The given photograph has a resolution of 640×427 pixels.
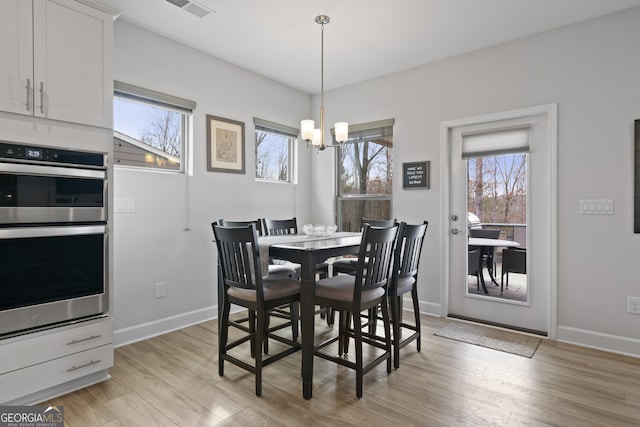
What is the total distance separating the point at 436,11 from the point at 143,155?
2774 millimetres

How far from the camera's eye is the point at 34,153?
2.01 meters

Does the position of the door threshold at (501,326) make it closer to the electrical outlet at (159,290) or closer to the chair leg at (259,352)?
the chair leg at (259,352)

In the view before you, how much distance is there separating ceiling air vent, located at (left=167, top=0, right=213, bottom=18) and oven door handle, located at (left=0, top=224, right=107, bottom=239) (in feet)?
5.79

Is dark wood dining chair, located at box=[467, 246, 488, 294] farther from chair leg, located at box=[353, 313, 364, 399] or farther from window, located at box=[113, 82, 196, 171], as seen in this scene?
window, located at box=[113, 82, 196, 171]

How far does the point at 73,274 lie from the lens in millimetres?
2174

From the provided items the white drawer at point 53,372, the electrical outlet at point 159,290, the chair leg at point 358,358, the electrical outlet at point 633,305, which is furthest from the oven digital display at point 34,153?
the electrical outlet at point 633,305

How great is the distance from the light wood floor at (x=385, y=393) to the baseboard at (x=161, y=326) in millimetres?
221

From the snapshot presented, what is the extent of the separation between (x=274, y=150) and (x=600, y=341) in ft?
12.3

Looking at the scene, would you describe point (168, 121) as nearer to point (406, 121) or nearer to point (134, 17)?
point (134, 17)

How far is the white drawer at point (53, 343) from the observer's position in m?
1.92

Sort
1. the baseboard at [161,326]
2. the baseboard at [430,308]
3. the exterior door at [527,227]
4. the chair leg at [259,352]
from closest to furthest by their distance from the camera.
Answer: the chair leg at [259,352], the baseboard at [161,326], the exterior door at [527,227], the baseboard at [430,308]

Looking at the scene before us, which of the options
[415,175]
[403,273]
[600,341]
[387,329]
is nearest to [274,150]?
[415,175]

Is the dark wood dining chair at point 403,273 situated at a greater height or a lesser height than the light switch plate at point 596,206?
lesser

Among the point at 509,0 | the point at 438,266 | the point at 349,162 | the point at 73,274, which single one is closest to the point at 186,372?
the point at 73,274
